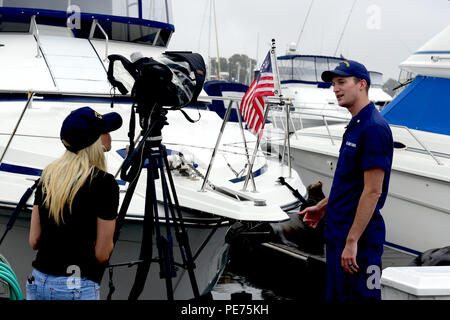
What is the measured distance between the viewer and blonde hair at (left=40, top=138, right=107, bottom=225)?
2449mm

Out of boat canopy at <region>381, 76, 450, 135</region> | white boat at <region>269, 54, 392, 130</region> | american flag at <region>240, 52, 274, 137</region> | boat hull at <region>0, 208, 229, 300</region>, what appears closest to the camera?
boat hull at <region>0, 208, 229, 300</region>

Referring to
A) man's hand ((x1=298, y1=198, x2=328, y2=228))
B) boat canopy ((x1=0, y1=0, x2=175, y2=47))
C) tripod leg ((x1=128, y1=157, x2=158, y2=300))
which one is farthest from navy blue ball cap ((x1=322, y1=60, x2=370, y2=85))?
boat canopy ((x1=0, y1=0, x2=175, y2=47))

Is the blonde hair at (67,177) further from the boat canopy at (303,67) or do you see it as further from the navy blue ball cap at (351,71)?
the boat canopy at (303,67)

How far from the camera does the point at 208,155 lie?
4727 millimetres

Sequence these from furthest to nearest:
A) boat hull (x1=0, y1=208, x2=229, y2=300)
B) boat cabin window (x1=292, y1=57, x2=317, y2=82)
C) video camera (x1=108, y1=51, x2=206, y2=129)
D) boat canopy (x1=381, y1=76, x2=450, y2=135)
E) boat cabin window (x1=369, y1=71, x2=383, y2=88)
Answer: boat cabin window (x1=369, y1=71, x2=383, y2=88), boat cabin window (x1=292, y1=57, x2=317, y2=82), boat canopy (x1=381, y1=76, x2=450, y2=135), boat hull (x1=0, y1=208, x2=229, y2=300), video camera (x1=108, y1=51, x2=206, y2=129)

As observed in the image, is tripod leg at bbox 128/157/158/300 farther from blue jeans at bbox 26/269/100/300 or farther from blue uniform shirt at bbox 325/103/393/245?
blue uniform shirt at bbox 325/103/393/245

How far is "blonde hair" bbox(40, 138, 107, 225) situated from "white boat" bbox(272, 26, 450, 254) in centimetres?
446

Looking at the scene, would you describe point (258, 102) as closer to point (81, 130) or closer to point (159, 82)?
point (159, 82)

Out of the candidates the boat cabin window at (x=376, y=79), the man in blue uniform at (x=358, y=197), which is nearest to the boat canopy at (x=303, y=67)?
the boat cabin window at (x=376, y=79)

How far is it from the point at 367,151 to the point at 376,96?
611 inches

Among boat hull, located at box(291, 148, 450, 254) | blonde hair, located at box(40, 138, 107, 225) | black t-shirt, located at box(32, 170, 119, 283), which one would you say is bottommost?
boat hull, located at box(291, 148, 450, 254)

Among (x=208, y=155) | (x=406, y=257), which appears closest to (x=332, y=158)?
(x=406, y=257)

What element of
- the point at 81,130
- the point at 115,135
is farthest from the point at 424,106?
the point at 81,130
